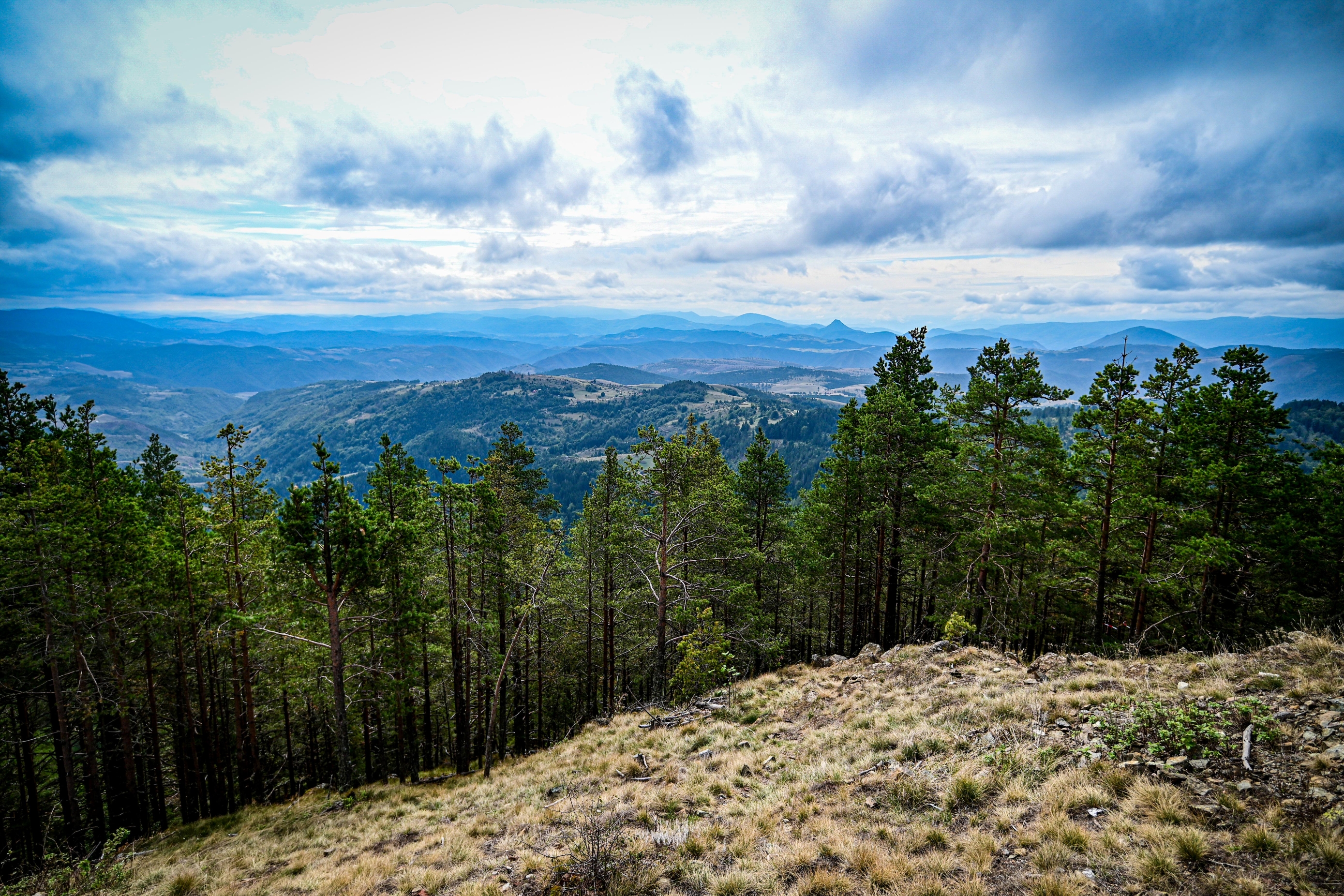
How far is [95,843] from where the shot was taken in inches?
667

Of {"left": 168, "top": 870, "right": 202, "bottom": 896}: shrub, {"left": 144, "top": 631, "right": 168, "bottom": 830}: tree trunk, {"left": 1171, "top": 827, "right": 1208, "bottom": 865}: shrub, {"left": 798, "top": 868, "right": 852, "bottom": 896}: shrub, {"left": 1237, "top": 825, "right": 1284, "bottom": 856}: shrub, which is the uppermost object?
{"left": 1237, "top": 825, "right": 1284, "bottom": 856}: shrub

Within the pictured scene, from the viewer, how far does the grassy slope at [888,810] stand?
6059mm

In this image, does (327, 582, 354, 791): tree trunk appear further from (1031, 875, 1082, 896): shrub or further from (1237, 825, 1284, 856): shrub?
(1237, 825, 1284, 856): shrub

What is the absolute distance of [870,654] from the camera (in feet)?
63.9

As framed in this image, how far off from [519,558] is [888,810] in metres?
18.7

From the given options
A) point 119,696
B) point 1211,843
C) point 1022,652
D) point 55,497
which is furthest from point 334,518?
point 1022,652

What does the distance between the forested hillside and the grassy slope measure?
3.40 meters

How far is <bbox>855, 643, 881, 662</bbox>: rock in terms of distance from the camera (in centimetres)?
1897

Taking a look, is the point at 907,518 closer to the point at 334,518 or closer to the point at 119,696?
the point at 334,518

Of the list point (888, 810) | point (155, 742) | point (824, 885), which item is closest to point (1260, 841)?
point (888, 810)

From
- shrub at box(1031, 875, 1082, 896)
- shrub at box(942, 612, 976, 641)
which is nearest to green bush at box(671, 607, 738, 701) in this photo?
shrub at box(942, 612, 976, 641)

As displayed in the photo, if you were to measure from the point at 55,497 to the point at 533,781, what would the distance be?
1627cm

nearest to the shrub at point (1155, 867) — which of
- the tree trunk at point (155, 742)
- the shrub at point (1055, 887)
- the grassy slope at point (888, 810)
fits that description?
the grassy slope at point (888, 810)

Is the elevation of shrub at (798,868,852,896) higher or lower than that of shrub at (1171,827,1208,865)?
lower
